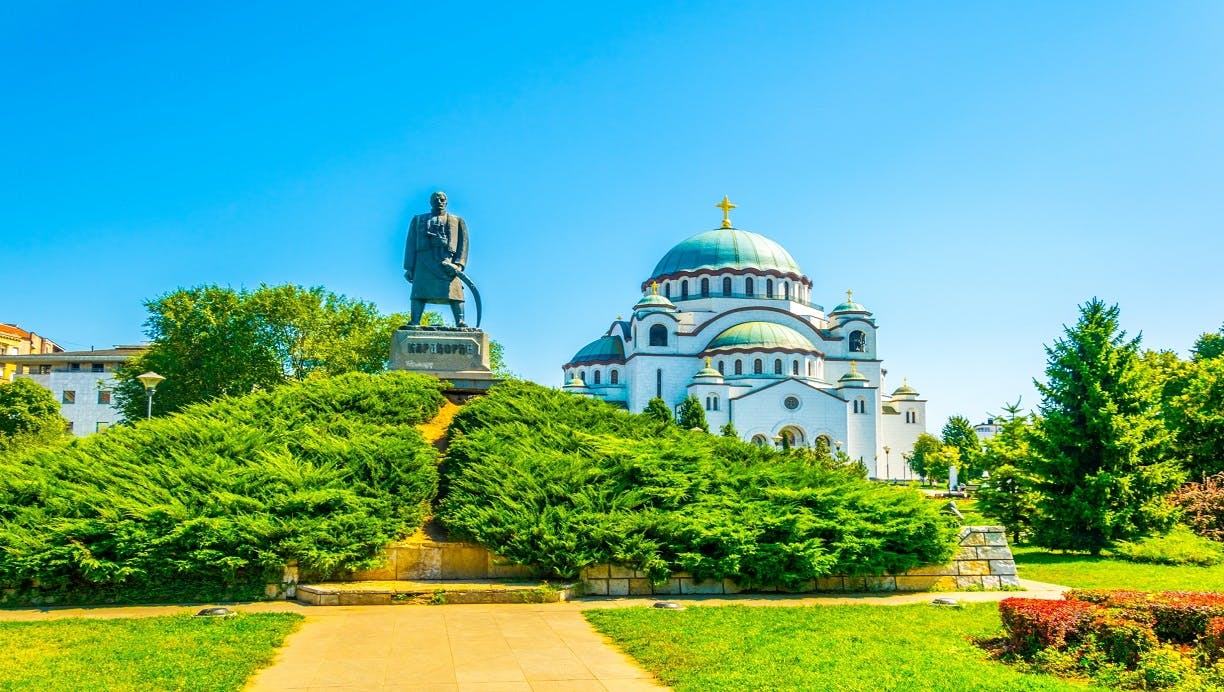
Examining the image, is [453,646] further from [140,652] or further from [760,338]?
[760,338]

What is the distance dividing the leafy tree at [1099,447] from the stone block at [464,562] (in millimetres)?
11276

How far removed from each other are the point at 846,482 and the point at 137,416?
33.8m

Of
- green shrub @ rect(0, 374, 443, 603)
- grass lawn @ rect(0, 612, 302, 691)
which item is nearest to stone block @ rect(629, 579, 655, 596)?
green shrub @ rect(0, 374, 443, 603)

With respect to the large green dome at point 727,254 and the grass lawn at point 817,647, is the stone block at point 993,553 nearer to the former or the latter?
the grass lawn at point 817,647

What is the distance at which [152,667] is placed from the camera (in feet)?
20.8

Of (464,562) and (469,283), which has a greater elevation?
(469,283)

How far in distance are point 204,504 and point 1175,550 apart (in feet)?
49.0

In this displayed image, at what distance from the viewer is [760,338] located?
5472cm

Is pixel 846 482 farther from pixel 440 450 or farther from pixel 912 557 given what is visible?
pixel 440 450

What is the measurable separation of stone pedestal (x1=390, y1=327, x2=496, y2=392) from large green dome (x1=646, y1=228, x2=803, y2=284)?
4396 centimetres

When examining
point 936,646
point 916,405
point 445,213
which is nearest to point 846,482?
point 936,646

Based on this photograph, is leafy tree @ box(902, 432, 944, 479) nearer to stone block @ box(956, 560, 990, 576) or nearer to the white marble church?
the white marble church

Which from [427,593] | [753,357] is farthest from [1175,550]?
[753,357]

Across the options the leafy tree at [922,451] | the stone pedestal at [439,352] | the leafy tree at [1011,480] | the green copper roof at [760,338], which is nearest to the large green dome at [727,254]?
the green copper roof at [760,338]
